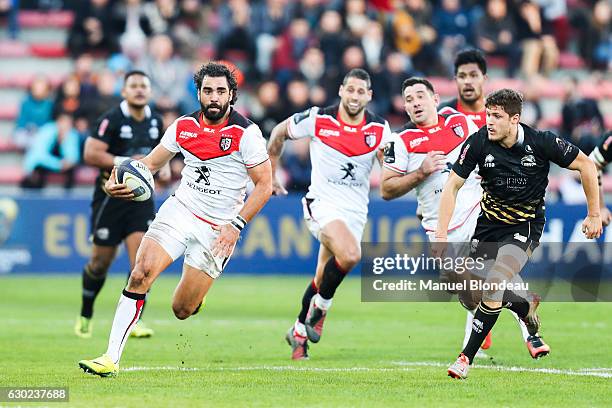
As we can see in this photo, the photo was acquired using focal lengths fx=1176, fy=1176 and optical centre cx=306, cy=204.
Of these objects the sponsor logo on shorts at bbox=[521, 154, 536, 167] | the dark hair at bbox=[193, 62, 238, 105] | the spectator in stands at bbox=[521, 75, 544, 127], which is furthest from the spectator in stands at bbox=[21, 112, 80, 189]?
the sponsor logo on shorts at bbox=[521, 154, 536, 167]

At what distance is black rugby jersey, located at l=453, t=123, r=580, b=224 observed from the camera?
9609 mm

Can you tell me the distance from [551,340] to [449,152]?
2.60 metres

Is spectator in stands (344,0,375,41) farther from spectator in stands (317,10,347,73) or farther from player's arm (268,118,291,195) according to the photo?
player's arm (268,118,291,195)

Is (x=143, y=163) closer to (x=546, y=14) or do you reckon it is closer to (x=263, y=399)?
(x=263, y=399)

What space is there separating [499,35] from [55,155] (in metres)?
10.2

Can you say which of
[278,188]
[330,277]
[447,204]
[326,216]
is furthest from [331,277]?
[447,204]

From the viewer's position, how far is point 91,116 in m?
21.5

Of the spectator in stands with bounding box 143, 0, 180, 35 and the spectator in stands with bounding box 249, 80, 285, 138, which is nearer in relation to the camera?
the spectator in stands with bounding box 249, 80, 285, 138

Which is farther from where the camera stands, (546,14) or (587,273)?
(546,14)

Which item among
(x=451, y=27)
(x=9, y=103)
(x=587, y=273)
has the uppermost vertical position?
(x=451, y=27)

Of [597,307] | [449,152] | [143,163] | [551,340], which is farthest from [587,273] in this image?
[143,163]

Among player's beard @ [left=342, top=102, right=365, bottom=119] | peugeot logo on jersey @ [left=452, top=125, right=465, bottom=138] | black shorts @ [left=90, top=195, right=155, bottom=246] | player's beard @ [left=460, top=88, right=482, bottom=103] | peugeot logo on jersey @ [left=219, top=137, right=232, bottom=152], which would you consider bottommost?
black shorts @ [left=90, top=195, right=155, bottom=246]

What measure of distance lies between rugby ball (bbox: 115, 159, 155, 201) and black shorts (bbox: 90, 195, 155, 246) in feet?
10.2

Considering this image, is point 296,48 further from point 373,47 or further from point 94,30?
point 94,30
